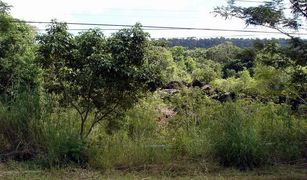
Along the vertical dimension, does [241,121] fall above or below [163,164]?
above

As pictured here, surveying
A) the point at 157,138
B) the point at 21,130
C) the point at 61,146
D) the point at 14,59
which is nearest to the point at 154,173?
the point at 157,138

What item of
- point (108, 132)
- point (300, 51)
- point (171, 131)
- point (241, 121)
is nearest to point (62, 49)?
point (108, 132)

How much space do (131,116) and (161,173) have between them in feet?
6.78

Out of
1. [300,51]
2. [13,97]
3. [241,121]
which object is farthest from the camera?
[13,97]

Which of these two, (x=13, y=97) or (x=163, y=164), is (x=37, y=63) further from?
(x=163, y=164)

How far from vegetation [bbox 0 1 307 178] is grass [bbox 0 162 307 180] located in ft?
0.24

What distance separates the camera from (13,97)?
968 centimetres

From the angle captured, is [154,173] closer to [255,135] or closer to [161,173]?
[161,173]

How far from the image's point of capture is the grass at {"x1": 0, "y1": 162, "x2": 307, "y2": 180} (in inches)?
297

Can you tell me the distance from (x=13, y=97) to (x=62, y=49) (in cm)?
203

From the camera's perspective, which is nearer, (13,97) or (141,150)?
(141,150)

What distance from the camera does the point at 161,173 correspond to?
25.9 feet

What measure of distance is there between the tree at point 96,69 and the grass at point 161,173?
118cm

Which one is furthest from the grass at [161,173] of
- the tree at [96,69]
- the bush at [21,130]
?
the tree at [96,69]
